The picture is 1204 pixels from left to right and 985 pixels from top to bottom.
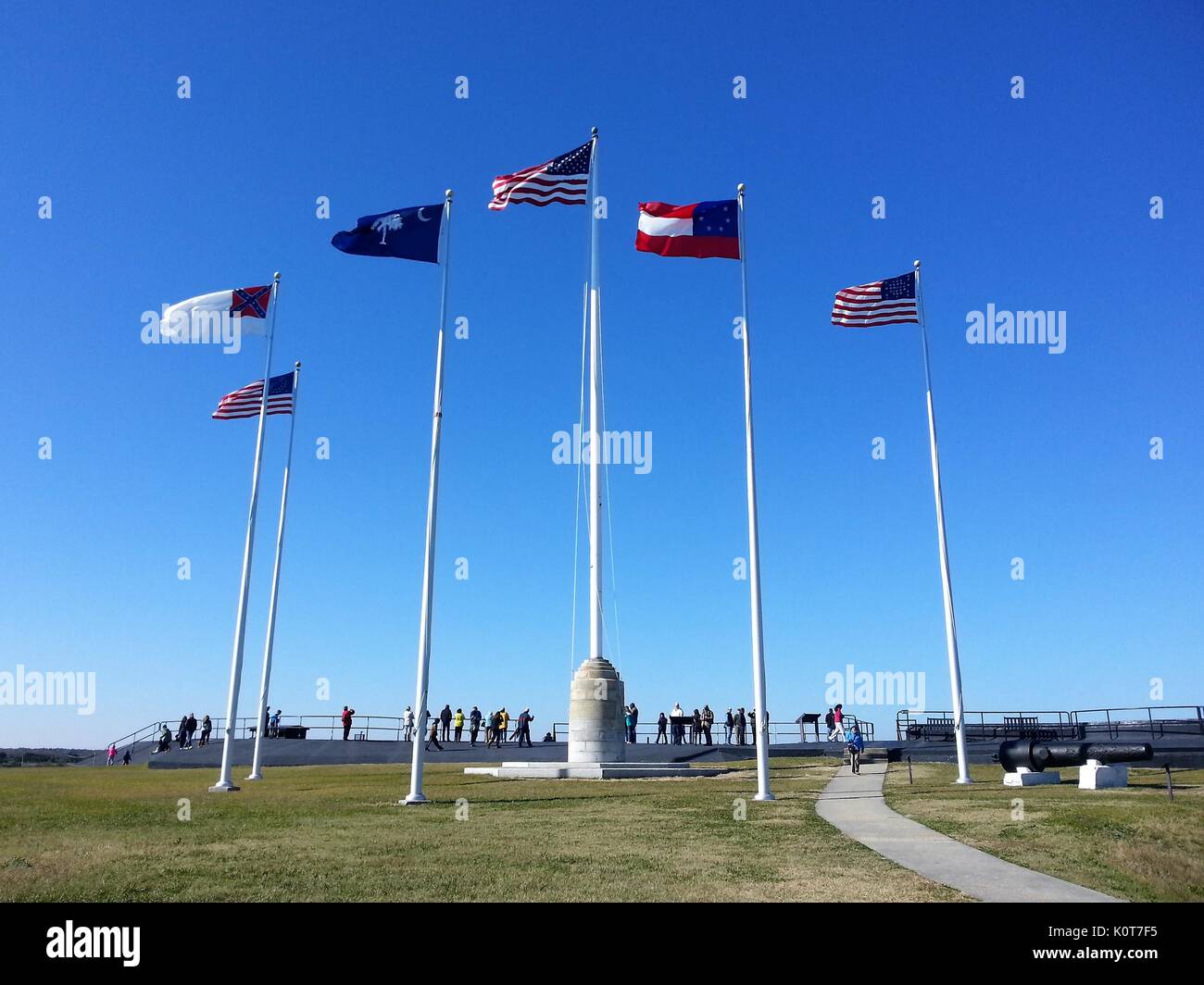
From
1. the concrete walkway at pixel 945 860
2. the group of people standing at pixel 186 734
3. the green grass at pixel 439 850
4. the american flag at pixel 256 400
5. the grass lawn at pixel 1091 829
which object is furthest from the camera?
the group of people standing at pixel 186 734

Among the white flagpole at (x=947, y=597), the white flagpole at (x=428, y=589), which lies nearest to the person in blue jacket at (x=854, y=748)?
the white flagpole at (x=947, y=597)

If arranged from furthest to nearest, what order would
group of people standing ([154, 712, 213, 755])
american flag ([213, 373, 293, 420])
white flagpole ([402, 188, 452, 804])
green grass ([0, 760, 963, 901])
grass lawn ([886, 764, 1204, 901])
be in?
group of people standing ([154, 712, 213, 755]) < american flag ([213, 373, 293, 420]) < white flagpole ([402, 188, 452, 804]) < grass lawn ([886, 764, 1204, 901]) < green grass ([0, 760, 963, 901])

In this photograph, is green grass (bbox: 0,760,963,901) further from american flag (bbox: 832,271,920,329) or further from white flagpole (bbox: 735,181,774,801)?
american flag (bbox: 832,271,920,329)

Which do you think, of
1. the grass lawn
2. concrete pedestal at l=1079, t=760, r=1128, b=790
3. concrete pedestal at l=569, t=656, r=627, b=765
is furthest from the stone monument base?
concrete pedestal at l=1079, t=760, r=1128, b=790

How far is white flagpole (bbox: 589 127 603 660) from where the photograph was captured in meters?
25.6

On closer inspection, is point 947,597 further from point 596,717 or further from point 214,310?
point 214,310

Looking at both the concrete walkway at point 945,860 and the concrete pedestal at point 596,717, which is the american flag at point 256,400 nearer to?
the concrete pedestal at point 596,717

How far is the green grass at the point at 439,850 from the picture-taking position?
7.93 meters

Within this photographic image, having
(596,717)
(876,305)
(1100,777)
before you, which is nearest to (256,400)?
(596,717)

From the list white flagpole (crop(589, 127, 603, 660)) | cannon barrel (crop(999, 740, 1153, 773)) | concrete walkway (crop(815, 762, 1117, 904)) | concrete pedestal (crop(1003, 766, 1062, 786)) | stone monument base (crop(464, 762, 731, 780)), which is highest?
white flagpole (crop(589, 127, 603, 660))

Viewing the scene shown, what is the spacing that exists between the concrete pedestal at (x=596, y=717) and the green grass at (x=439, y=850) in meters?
5.65

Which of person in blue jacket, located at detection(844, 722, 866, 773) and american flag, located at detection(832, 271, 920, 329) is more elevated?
american flag, located at detection(832, 271, 920, 329)

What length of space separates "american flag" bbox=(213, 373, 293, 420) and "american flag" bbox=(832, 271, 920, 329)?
14559 millimetres
